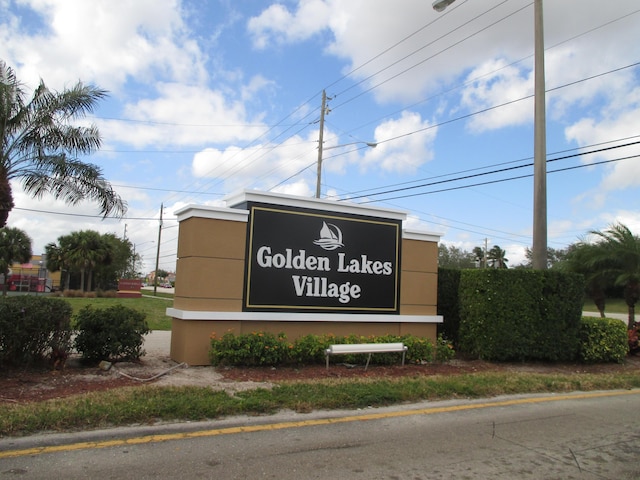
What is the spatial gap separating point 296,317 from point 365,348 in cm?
143

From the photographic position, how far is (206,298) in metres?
9.04

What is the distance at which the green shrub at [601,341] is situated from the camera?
1146 cm

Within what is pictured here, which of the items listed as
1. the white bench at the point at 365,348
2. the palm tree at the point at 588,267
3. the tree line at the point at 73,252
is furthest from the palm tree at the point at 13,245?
the palm tree at the point at 588,267

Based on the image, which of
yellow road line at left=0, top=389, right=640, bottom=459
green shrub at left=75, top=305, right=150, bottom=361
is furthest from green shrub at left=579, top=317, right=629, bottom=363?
green shrub at left=75, top=305, right=150, bottom=361

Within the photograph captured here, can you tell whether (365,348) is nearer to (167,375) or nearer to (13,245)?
(167,375)

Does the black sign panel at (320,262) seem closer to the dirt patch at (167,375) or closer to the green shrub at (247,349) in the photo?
the green shrub at (247,349)

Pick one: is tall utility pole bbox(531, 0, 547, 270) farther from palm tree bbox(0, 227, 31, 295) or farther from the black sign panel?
palm tree bbox(0, 227, 31, 295)

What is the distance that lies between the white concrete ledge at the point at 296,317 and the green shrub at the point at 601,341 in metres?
3.30

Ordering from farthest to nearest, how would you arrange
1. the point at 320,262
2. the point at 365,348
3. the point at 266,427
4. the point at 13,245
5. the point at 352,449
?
the point at 13,245 < the point at 320,262 < the point at 365,348 < the point at 266,427 < the point at 352,449

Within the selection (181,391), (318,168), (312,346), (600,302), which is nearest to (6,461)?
(181,391)

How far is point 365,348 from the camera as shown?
30.6 ft

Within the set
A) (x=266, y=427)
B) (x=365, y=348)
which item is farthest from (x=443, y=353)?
(x=266, y=427)

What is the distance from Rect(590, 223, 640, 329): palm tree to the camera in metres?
14.2

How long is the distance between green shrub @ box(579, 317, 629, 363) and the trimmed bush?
31 centimetres
